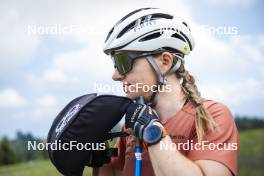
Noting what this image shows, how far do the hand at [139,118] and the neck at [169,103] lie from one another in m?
0.34

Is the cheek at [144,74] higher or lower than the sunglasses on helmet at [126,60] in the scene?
lower

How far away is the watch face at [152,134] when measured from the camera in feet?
9.29

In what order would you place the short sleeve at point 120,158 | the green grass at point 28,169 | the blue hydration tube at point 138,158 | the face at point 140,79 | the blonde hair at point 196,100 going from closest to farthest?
the blonde hair at point 196,100, the blue hydration tube at point 138,158, the face at point 140,79, the short sleeve at point 120,158, the green grass at point 28,169

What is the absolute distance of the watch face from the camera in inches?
111

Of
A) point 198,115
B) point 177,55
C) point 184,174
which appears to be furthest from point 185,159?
point 177,55

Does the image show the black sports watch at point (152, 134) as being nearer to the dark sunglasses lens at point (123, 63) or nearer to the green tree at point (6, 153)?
the dark sunglasses lens at point (123, 63)

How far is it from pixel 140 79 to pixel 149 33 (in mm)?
383

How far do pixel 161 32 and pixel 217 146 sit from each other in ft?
3.36

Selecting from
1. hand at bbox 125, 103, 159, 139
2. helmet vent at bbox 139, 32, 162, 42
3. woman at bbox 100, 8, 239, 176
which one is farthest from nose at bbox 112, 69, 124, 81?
hand at bbox 125, 103, 159, 139

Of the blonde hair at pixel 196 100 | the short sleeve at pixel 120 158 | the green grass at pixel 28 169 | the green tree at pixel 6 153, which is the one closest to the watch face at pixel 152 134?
the blonde hair at pixel 196 100

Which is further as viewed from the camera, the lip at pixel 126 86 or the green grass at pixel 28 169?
the green grass at pixel 28 169

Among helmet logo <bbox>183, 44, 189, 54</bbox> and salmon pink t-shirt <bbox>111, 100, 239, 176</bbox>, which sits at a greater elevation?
helmet logo <bbox>183, 44, 189, 54</bbox>

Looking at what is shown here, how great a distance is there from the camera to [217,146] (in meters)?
2.90

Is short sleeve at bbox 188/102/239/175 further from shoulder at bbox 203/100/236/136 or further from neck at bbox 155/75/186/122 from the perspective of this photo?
neck at bbox 155/75/186/122
